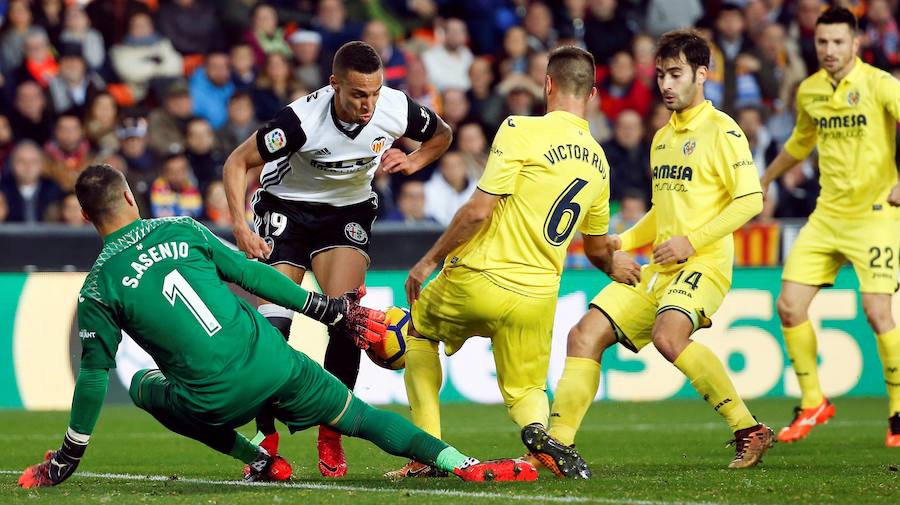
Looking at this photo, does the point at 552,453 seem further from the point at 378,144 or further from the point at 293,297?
the point at 378,144

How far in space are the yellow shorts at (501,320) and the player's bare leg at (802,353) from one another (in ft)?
9.59

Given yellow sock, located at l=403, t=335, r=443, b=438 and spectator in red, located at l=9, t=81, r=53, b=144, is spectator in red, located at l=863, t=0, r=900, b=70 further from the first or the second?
yellow sock, located at l=403, t=335, r=443, b=438

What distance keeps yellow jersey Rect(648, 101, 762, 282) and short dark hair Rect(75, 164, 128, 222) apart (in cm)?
317

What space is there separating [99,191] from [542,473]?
8.69 feet

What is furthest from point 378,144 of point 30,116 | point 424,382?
point 30,116

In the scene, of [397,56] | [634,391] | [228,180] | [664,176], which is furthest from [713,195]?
[397,56]

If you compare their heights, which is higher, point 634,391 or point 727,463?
point 727,463

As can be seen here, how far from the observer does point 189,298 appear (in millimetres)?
6059

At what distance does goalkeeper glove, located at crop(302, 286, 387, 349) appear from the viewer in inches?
247

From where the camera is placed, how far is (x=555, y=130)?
269 inches

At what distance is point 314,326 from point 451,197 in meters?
3.08

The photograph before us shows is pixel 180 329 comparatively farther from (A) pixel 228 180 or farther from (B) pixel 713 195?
(B) pixel 713 195

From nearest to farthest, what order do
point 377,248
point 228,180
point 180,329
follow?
point 180,329 < point 228,180 < point 377,248

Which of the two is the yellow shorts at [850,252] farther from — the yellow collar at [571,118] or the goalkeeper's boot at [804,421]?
the yellow collar at [571,118]
